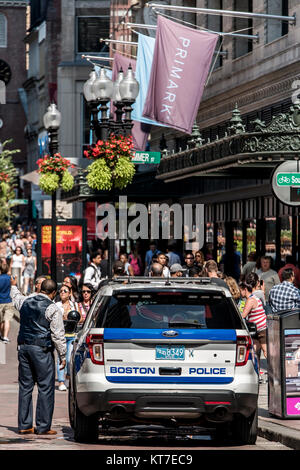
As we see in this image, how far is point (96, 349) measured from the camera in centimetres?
1191

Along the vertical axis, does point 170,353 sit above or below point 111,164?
below

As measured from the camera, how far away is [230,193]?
37062mm

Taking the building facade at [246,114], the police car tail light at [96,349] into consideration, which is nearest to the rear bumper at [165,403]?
the police car tail light at [96,349]

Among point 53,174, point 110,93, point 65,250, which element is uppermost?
point 110,93

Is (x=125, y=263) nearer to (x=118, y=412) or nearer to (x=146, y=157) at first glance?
(x=146, y=157)

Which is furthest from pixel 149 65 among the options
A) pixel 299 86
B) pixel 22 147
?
pixel 22 147

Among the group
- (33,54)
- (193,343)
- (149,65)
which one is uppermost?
(33,54)

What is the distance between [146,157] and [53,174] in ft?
17.0

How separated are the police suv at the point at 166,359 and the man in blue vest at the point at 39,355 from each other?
55.0 inches

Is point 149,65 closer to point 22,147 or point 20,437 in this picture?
point 20,437

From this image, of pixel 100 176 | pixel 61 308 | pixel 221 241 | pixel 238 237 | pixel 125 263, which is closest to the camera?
pixel 61 308

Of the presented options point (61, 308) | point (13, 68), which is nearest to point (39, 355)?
point (61, 308)

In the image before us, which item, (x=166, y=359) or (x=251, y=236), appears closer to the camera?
(x=166, y=359)
